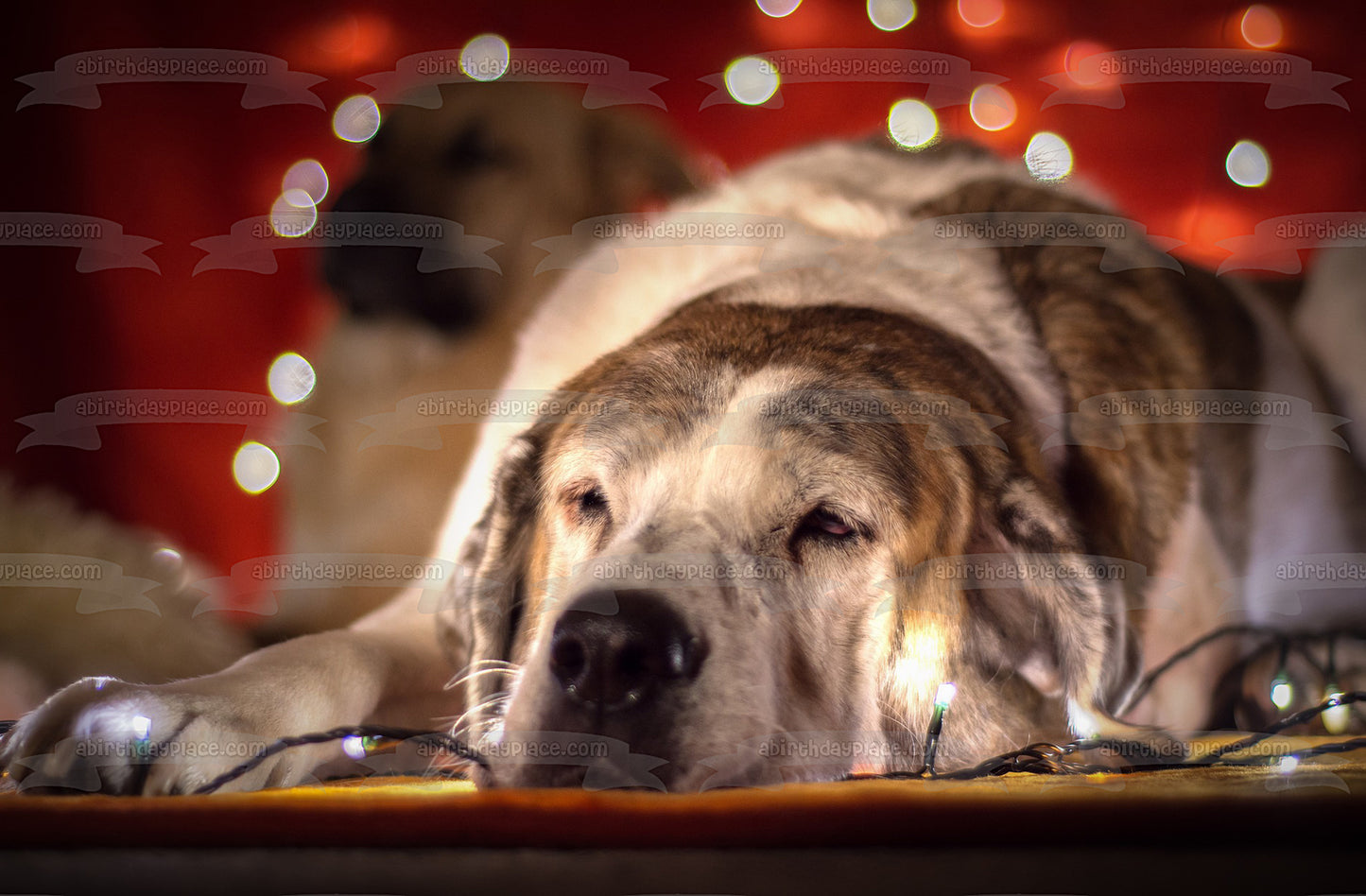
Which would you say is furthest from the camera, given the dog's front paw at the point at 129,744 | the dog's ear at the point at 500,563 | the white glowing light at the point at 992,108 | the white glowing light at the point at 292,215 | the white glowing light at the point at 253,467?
the white glowing light at the point at 992,108

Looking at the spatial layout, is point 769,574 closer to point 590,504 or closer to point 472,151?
point 590,504

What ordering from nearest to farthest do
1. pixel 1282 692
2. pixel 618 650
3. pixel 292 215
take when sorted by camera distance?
pixel 618 650
pixel 1282 692
pixel 292 215

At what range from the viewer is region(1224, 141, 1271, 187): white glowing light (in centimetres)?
197

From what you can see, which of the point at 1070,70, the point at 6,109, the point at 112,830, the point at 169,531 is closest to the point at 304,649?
the point at 112,830

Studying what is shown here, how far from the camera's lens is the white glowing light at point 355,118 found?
1.79 m

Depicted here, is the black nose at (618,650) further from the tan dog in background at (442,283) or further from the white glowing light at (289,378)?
the white glowing light at (289,378)

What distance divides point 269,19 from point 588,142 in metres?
0.84

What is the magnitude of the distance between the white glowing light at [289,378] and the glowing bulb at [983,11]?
68.7 inches

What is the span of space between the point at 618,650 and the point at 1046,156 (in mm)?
1712

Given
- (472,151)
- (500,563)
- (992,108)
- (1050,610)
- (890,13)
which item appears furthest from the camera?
(472,151)

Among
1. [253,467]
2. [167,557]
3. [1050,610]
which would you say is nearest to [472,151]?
[253,467]

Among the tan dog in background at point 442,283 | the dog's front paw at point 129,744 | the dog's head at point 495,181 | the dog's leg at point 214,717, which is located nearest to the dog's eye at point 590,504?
the dog's leg at point 214,717

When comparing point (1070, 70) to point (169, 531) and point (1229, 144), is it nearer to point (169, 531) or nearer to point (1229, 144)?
point (1229, 144)

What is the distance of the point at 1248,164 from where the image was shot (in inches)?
78.4
